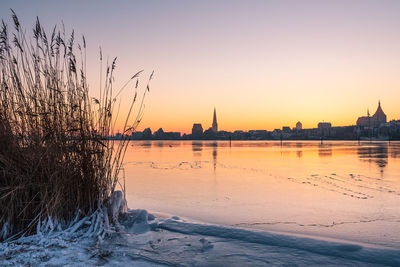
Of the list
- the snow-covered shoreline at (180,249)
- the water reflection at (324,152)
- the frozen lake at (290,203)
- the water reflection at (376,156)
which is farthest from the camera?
the water reflection at (324,152)

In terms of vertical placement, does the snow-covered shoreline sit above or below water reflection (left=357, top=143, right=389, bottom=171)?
above

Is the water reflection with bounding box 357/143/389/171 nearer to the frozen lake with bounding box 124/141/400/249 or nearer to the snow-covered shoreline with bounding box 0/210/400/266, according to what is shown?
the frozen lake with bounding box 124/141/400/249

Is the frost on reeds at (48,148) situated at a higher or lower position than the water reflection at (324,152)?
higher

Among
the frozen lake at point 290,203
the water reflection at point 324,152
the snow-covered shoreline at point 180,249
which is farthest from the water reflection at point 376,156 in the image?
the snow-covered shoreline at point 180,249

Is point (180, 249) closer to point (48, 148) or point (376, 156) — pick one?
point (48, 148)

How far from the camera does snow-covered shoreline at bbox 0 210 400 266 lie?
2.45m

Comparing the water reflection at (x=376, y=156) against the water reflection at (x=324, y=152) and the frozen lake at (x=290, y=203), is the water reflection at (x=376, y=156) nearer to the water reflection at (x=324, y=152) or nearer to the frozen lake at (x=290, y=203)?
the water reflection at (x=324, y=152)

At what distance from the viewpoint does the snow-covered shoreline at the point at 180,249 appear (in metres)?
2.45

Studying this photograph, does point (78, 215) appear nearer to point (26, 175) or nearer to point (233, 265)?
point (26, 175)

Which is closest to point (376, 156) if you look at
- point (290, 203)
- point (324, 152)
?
point (324, 152)

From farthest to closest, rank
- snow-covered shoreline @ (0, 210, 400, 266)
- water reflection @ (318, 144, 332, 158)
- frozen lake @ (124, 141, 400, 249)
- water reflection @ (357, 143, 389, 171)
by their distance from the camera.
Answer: water reflection @ (318, 144, 332, 158)
water reflection @ (357, 143, 389, 171)
frozen lake @ (124, 141, 400, 249)
snow-covered shoreline @ (0, 210, 400, 266)

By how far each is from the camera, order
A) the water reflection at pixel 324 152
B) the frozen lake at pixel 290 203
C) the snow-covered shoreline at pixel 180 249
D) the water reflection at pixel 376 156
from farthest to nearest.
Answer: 1. the water reflection at pixel 324 152
2. the water reflection at pixel 376 156
3. the frozen lake at pixel 290 203
4. the snow-covered shoreline at pixel 180 249

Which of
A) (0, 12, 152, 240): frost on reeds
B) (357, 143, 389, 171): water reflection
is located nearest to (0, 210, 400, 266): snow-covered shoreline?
(0, 12, 152, 240): frost on reeds

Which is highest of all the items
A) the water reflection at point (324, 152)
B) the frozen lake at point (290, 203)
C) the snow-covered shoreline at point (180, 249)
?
the snow-covered shoreline at point (180, 249)
